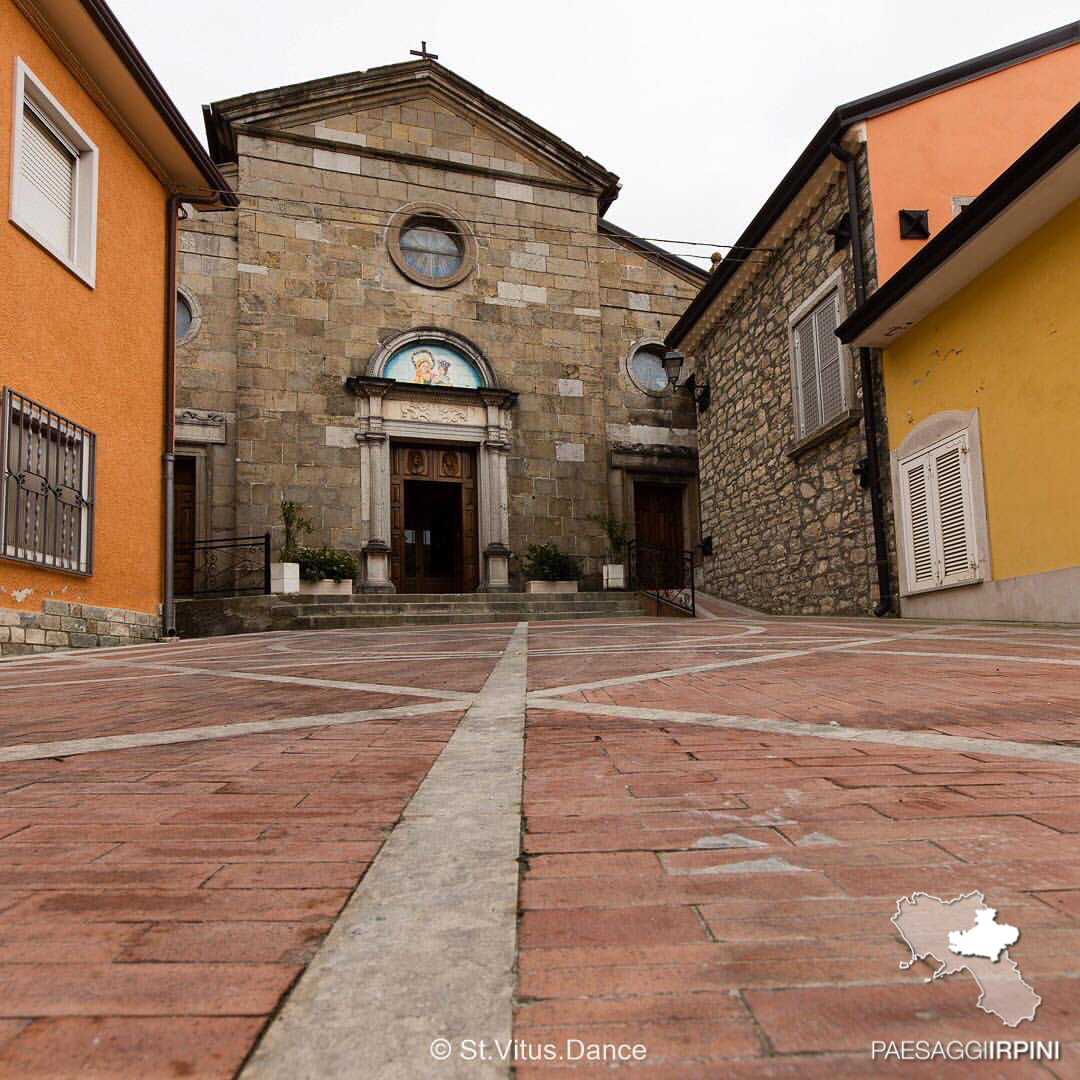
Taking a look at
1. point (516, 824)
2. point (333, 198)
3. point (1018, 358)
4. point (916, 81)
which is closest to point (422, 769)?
point (516, 824)

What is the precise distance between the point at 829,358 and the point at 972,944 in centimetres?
1069

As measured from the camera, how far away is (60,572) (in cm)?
749

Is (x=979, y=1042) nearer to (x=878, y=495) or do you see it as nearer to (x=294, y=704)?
(x=294, y=704)

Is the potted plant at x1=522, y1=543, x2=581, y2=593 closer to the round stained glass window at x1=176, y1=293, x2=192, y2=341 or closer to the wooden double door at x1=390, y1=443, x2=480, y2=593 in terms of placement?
the wooden double door at x1=390, y1=443, x2=480, y2=593

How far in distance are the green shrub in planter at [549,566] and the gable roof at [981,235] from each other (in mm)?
6364

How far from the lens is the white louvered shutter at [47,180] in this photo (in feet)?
24.8

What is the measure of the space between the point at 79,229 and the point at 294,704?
7.02 meters

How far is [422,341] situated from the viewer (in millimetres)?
15586

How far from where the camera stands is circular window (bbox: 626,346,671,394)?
16.9 meters

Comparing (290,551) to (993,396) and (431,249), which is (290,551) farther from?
(993,396)

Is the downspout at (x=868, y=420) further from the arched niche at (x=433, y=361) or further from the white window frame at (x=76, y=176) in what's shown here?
the white window frame at (x=76, y=176)

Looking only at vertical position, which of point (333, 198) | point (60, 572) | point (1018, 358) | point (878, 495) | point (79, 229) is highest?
point (333, 198)

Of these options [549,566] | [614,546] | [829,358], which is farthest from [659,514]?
[829,358]

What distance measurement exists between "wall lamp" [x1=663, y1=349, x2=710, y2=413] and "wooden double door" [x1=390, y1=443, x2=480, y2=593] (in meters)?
3.84
